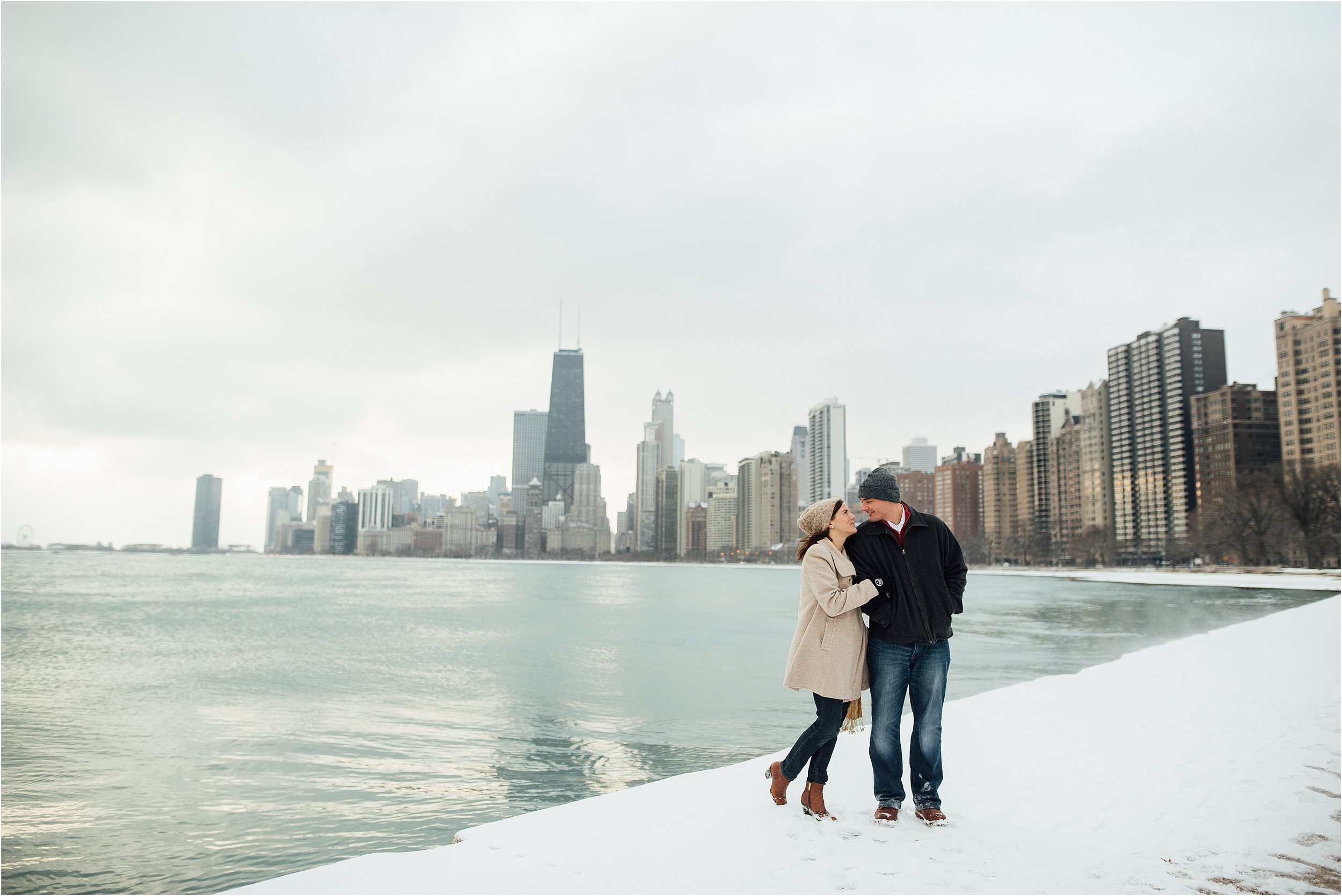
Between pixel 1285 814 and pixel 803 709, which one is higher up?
pixel 1285 814

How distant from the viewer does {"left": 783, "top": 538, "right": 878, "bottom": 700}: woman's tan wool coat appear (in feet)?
14.4

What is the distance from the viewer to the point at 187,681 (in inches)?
698

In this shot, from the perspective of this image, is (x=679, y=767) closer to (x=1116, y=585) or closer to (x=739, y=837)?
(x=739, y=837)

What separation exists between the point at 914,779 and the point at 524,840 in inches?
92.2

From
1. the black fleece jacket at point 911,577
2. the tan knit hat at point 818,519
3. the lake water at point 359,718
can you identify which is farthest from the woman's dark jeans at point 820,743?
the lake water at point 359,718

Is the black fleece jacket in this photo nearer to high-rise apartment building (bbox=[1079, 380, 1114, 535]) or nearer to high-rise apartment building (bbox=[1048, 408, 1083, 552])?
high-rise apartment building (bbox=[1079, 380, 1114, 535])

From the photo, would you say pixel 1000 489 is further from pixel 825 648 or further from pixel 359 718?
pixel 825 648

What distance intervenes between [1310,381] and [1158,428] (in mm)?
40130

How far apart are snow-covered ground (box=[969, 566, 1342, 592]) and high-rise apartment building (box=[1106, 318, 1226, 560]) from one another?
128 ft

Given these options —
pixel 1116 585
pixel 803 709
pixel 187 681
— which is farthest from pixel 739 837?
pixel 1116 585

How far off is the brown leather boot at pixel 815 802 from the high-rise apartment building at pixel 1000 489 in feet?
601

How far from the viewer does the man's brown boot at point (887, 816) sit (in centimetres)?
443

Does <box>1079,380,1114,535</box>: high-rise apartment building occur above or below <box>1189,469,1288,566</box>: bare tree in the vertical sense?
above

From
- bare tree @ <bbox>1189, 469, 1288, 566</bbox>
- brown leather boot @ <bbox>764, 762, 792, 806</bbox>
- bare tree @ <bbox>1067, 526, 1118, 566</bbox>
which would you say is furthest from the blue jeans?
bare tree @ <bbox>1067, 526, 1118, 566</bbox>
